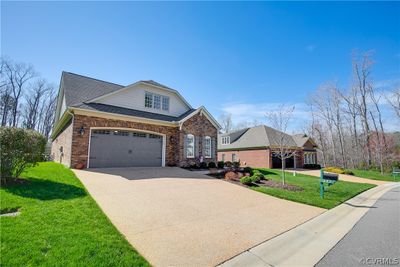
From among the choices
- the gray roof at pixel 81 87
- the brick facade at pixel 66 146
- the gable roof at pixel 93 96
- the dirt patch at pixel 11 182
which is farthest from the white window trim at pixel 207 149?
the dirt patch at pixel 11 182

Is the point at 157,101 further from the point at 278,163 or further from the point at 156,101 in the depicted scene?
the point at 278,163

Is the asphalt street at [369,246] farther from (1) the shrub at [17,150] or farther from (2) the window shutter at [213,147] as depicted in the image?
(2) the window shutter at [213,147]

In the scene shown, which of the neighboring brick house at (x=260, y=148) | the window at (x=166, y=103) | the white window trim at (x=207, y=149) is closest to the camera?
the window at (x=166, y=103)

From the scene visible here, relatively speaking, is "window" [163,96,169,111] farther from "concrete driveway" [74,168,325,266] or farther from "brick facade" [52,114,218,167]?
"concrete driveway" [74,168,325,266]

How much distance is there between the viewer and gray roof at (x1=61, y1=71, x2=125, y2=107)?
13.0m

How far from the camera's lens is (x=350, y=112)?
98.6 ft

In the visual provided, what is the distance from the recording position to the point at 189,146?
15.6 meters

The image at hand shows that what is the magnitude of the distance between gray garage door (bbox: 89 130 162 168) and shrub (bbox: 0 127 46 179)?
14.8ft

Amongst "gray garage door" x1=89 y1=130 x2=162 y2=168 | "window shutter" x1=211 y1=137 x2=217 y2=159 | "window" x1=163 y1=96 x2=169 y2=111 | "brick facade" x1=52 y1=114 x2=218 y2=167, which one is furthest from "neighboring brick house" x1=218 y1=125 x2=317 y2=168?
"gray garage door" x1=89 y1=130 x2=162 y2=168

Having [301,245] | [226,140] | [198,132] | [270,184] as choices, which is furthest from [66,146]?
[226,140]

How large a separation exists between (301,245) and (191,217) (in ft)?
8.33

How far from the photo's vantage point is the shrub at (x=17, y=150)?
238 inches

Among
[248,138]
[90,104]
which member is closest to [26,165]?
[90,104]

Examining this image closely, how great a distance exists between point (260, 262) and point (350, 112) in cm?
3585
